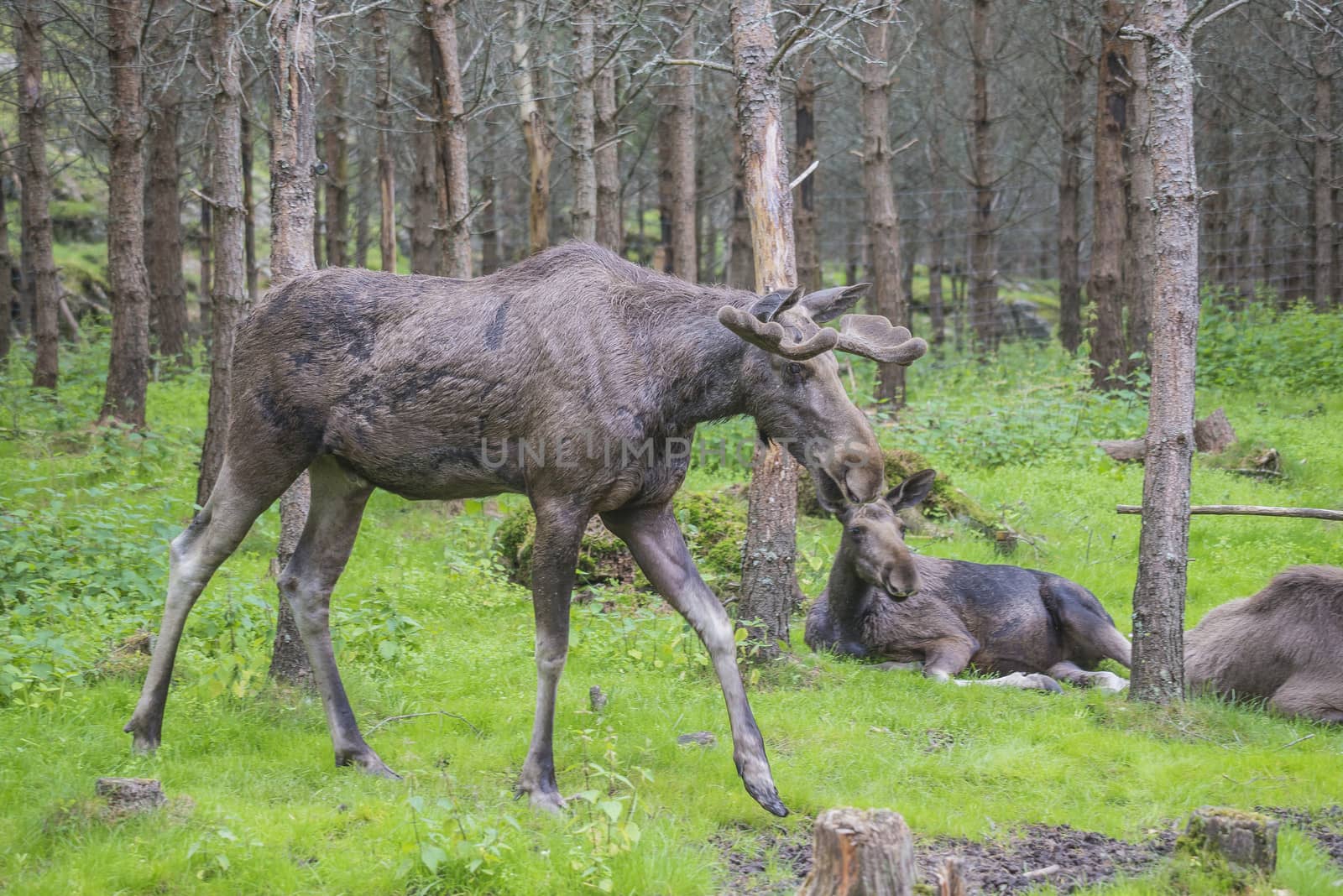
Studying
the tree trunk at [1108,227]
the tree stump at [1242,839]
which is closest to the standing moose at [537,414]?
the tree stump at [1242,839]

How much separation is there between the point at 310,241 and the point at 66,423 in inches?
367

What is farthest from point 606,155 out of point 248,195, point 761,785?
point 761,785

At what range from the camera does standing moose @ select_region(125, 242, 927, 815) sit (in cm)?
547

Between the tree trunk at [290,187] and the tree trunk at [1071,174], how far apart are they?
17073mm

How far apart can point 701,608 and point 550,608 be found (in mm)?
701

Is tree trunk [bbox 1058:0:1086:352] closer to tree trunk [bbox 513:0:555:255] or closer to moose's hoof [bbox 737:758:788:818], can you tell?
tree trunk [bbox 513:0:555:255]

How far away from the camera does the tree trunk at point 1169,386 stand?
6.93m

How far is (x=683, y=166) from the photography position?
17.7 metres

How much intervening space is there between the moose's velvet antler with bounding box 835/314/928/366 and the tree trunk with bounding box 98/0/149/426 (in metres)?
10.1

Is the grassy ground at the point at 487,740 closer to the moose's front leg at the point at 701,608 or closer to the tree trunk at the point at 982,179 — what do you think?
the moose's front leg at the point at 701,608

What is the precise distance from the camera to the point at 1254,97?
27.5 m

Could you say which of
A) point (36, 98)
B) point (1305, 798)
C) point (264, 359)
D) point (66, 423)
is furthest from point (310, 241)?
point (36, 98)

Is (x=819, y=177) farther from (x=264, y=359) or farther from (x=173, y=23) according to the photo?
(x=264, y=359)

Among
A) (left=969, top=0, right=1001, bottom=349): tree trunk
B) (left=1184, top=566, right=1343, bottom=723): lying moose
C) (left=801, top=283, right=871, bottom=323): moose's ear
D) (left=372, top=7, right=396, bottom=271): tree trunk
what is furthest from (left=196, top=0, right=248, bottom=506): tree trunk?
(left=969, top=0, right=1001, bottom=349): tree trunk
